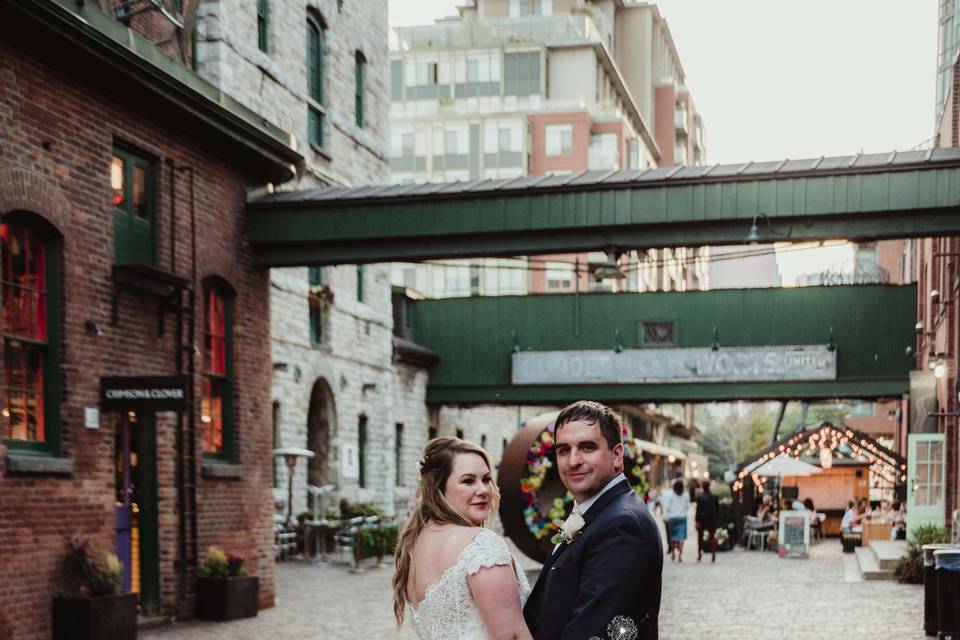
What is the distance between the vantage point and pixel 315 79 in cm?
2480

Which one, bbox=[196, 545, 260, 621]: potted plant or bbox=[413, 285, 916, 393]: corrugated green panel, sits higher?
bbox=[413, 285, 916, 393]: corrugated green panel

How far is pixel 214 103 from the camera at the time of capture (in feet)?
48.5

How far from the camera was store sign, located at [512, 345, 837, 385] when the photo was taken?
30.1 metres

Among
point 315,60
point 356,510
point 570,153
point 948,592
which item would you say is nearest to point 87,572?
point 948,592

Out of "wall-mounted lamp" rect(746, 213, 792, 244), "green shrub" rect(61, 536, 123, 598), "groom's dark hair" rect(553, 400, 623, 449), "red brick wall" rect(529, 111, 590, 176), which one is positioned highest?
"red brick wall" rect(529, 111, 590, 176)

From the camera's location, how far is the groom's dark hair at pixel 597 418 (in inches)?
168

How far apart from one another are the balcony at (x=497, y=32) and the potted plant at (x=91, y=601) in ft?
211

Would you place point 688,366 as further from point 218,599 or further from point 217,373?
point 218,599

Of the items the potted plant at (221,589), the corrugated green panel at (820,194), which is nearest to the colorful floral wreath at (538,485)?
the potted plant at (221,589)

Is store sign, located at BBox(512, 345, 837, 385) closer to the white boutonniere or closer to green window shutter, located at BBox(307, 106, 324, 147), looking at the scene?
green window shutter, located at BBox(307, 106, 324, 147)

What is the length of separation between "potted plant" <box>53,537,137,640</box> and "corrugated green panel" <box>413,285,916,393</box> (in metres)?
21.1

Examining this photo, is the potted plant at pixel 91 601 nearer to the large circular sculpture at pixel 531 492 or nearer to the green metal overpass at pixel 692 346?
the large circular sculpture at pixel 531 492

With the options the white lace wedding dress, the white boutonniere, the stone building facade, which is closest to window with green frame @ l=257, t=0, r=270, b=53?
the stone building facade

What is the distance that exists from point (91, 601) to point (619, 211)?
744 cm
